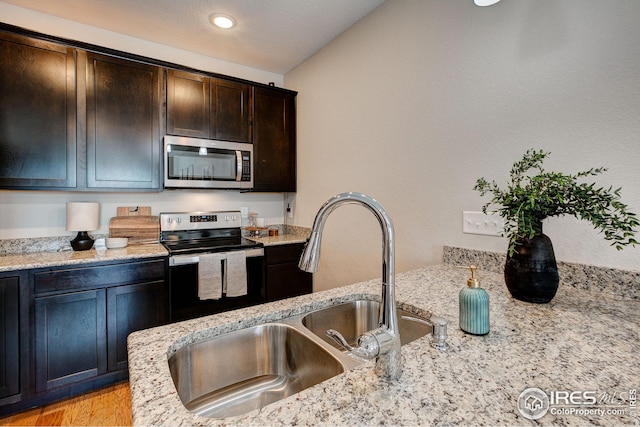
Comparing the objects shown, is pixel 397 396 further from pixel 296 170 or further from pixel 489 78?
pixel 296 170

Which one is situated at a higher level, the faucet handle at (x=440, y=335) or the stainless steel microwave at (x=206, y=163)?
the stainless steel microwave at (x=206, y=163)

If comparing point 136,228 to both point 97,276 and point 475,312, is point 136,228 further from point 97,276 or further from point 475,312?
point 475,312

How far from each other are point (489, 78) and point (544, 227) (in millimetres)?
788

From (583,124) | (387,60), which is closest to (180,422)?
(583,124)

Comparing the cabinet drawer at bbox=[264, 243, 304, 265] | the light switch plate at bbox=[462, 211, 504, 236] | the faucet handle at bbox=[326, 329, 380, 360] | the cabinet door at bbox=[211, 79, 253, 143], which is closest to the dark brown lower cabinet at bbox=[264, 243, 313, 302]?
the cabinet drawer at bbox=[264, 243, 304, 265]

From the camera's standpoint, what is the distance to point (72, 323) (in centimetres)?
185

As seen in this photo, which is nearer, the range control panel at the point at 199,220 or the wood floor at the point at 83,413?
the wood floor at the point at 83,413

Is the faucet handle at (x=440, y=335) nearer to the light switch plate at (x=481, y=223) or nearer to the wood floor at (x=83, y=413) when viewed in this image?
the light switch plate at (x=481, y=223)

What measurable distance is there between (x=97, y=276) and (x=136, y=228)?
64 cm

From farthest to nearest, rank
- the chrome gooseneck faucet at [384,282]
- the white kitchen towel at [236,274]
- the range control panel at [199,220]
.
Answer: the range control panel at [199,220]
the white kitchen towel at [236,274]
the chrome gooseneck faucet at [384,282]

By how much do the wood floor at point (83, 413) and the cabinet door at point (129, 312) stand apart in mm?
184

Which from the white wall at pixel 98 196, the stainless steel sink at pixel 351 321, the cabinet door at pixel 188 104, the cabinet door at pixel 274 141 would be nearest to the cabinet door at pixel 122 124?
the cabinet door at pixel 188 104

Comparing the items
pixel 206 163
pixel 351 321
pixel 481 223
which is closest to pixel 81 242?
pixel 206 163

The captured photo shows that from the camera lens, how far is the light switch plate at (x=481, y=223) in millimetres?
1494
